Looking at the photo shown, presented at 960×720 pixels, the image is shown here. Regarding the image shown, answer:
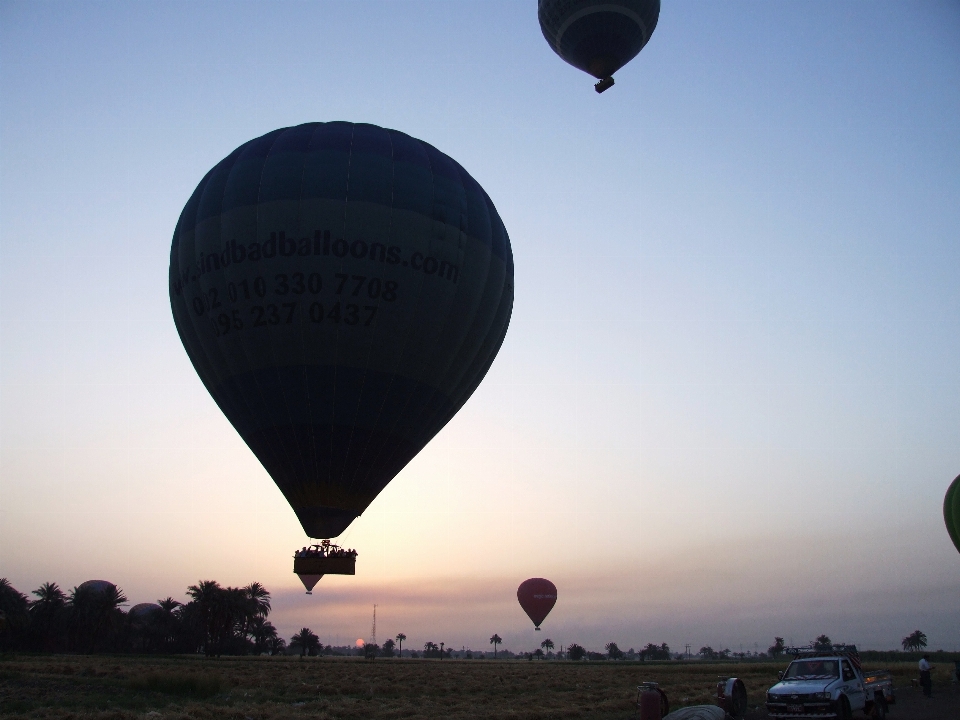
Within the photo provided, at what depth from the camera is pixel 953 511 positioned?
164ft

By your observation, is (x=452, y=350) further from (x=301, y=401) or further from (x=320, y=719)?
(x=320, y=719)

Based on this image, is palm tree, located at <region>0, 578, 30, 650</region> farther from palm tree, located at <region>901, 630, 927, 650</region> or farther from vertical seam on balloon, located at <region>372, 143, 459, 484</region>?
palm tree, located at <region>901, 630, 927, 650</region>

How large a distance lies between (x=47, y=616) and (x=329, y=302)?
8184 cm

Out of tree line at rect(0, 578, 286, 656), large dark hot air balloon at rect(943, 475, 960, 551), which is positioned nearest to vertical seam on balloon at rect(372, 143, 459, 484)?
large dark hot air balloon at rect(943, 475, 960, 551)

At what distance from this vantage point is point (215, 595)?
83.3 metres

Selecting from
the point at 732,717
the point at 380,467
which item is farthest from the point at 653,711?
the point at 380,467

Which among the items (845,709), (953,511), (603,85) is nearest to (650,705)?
(845,709)

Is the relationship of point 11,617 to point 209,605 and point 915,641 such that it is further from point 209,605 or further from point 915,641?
point 915,641

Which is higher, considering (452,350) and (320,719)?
(452,350)

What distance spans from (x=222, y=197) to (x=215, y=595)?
235 feet

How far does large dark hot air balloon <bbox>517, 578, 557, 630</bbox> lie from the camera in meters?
75.9

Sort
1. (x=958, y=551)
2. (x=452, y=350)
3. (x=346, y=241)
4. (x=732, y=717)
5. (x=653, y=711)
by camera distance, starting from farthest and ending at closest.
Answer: (x=958, y=551) < (x=452, y=350) < (x=346, y=241) < (x=732, y=717) < (x=653, y=711)

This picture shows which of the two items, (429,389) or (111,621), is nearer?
(429,389)

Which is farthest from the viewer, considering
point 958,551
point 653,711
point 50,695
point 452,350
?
point 958,551
